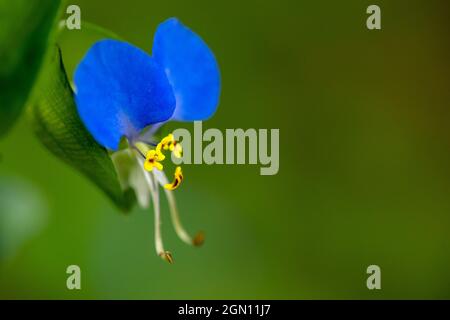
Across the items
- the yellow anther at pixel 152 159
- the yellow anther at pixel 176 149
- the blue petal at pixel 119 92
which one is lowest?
the yellow anther at pixel 152 159

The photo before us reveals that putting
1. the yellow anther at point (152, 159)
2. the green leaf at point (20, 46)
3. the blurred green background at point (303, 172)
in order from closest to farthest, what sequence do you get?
1. the green leaf at point (20, 46)
2. the yellow anther at point (152, 159)
3. the blurred green background at point (303, 172)

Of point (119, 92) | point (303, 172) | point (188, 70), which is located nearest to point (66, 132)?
point (119, 92)

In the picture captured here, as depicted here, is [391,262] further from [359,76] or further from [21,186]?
[21,186]

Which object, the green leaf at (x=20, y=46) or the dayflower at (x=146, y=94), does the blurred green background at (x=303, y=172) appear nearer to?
the dayflower at (x=146, y=94)

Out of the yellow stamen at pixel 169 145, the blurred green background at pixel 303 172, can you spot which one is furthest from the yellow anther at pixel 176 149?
the blurred green background at pixel 303 172

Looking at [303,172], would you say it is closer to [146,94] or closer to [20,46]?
[146,94]

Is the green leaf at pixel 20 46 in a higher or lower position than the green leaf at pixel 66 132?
higher
